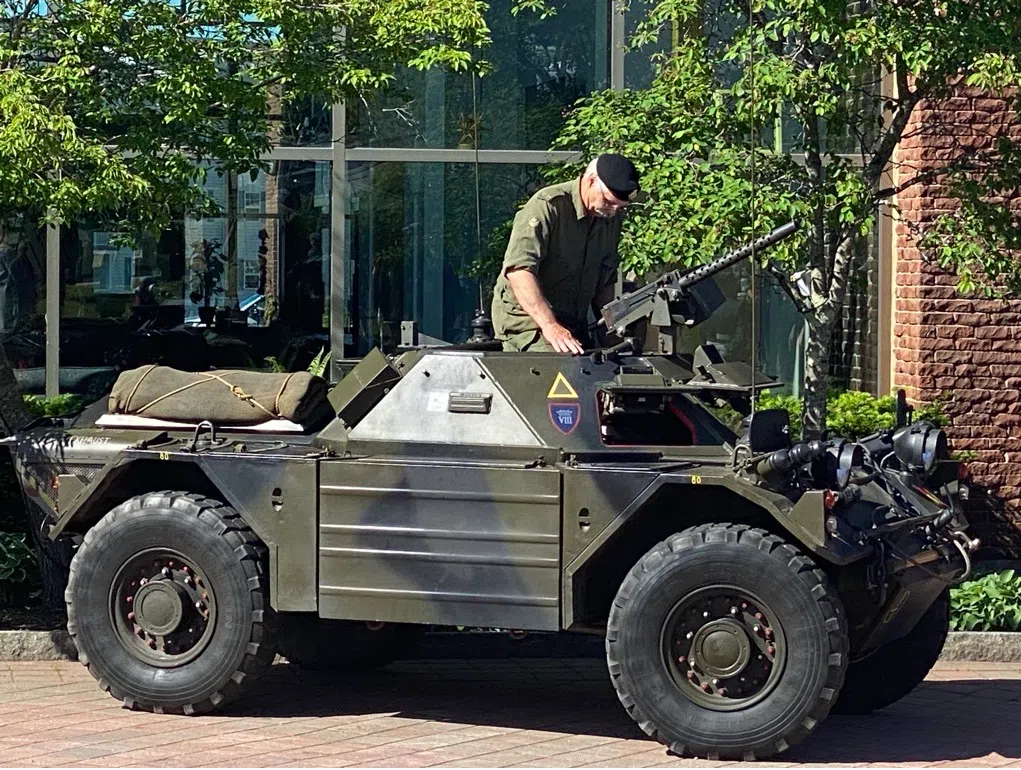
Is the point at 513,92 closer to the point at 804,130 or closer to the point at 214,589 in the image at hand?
the point at 804,130

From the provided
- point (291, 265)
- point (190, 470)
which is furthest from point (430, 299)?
point (190, 470)

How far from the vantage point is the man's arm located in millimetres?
7645

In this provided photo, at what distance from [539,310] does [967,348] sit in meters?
5.52

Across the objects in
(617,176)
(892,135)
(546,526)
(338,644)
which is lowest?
(338,644)

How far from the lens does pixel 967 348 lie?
12.5 metres

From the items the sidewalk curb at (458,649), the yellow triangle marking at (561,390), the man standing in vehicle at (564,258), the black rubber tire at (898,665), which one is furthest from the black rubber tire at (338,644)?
the black rubber tire at (898,665)

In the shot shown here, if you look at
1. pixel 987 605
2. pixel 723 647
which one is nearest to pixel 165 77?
pixel 723 647

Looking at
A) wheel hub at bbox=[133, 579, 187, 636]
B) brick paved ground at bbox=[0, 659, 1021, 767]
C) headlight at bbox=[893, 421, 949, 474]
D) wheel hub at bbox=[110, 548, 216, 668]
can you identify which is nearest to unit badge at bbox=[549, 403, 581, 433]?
brick paved ground at bbox=[0, 659, 1021, 767]

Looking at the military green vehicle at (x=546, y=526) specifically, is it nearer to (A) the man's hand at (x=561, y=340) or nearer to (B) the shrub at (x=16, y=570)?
(A) the man's hand at (x=561, y=340)

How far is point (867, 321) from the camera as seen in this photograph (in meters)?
13.1

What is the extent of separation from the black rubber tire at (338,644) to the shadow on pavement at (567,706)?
3.0 inches

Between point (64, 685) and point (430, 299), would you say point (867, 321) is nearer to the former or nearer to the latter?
point (430, 299)

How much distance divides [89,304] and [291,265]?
1436 millimetres

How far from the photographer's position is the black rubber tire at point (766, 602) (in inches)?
267
